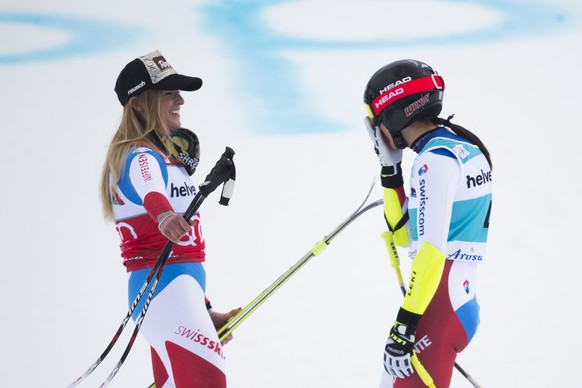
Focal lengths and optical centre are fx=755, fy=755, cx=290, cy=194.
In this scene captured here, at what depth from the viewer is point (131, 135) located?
9.02 feet

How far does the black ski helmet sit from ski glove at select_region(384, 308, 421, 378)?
0.62 metres

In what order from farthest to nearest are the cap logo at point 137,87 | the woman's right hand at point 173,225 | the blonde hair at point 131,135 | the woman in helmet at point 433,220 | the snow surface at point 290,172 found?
the snow surface at point 290,172
the cap logo at point 137,87
the blonde hair at point 131,135
the woman's right hand at point 173,225
the woman in helmet at point 433,220

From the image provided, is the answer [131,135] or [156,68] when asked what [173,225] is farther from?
[156,68]

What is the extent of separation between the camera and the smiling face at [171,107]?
285cm

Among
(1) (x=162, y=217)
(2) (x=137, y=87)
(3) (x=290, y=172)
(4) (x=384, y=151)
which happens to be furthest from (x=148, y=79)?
(3) (x=290, y=172)

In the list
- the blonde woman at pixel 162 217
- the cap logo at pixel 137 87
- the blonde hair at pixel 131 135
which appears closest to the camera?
the blonde woman at pixel 162 217

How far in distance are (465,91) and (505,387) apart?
4.16 m

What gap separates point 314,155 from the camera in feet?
21.6

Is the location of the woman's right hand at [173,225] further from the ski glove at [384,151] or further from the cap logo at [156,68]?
the ski glove at [384,151]

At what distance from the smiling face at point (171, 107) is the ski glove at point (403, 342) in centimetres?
119

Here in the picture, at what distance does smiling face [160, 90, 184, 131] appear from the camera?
285 centimetres

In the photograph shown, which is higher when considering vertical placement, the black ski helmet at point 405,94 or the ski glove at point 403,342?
the black ski helmet at point 405,94

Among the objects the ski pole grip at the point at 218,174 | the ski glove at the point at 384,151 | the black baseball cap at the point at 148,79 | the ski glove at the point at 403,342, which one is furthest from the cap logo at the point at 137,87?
the ski glove at the point at 403,342

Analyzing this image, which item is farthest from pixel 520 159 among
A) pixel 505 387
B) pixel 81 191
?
pixel 81 191
